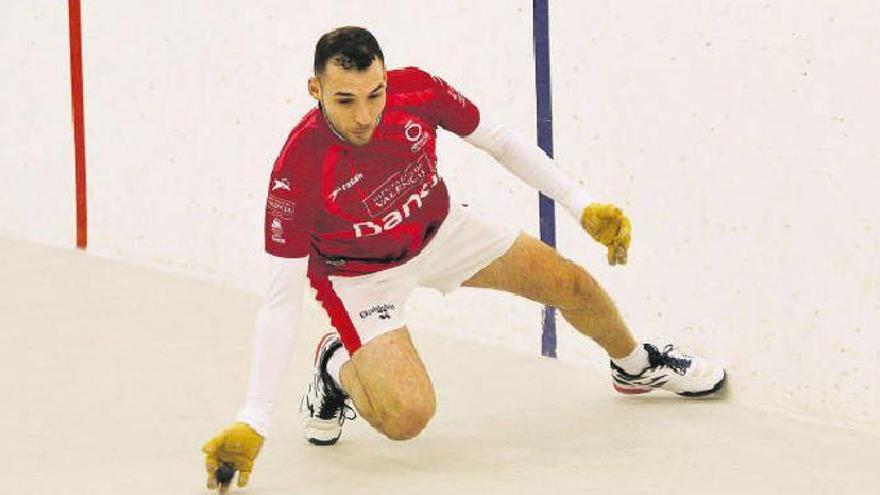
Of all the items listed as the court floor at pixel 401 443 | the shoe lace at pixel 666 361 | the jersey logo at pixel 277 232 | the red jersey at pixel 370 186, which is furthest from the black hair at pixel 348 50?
the shoe lace at pixel 666 361

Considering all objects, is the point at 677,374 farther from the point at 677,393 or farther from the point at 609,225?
the point at 609,225

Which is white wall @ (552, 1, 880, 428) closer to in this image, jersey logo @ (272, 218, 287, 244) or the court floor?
the court floor

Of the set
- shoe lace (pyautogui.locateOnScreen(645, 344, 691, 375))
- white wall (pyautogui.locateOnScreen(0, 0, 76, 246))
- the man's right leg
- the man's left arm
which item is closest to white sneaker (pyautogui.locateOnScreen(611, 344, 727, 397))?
shoe lace (pyautogui.locateOnScreen(645, 344, 691, 375))

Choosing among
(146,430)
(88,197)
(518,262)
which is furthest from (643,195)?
(88,197)

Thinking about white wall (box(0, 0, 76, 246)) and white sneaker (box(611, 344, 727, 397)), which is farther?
white wall (box(0, 0, 76, 246))

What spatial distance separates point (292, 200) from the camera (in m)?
3.20

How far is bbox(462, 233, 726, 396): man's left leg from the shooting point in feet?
11.8

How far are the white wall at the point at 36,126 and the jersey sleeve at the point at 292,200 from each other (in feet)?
9.16

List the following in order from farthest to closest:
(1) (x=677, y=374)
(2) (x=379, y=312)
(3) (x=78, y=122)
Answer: (3) (x=78, y=122) → (1) (x=677, y=374) → (2) (x=379, y=312)

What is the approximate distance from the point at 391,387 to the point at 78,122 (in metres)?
2.82

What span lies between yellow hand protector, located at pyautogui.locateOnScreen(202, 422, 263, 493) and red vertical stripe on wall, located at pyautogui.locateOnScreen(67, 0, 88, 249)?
2934 mm

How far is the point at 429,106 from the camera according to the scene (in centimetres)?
343

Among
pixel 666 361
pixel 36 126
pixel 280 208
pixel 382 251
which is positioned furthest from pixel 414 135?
pixel 36 126

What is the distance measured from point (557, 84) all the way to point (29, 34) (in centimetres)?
257
